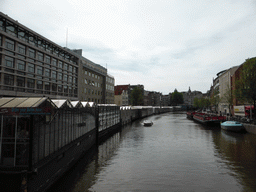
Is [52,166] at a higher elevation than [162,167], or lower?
higher

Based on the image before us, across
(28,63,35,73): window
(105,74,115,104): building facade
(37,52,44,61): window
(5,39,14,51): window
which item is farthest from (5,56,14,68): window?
(105,74,115,104): building facade

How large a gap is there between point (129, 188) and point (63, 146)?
622cm

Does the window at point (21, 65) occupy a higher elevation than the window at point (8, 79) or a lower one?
higher

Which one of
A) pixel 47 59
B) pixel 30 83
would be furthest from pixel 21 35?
pixel 30 83

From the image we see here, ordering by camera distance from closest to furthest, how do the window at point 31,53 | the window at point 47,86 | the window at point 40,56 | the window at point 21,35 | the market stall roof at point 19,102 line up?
the market stall roof at point 19,102
the window at point 21,35
the window at point 31,53
the window at point 40,56
the window at point 47,86

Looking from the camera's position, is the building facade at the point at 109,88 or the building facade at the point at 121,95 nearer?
the building facade at the point at 109,88

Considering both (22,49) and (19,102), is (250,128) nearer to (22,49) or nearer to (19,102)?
(19,102)

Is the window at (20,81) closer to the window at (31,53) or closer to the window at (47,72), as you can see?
the window at (31,53)

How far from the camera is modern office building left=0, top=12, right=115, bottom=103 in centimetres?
4044

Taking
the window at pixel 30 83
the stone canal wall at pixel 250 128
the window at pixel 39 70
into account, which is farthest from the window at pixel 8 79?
the stone canal wall at pixel 250 128

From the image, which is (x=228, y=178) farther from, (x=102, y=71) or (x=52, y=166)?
→ (x=102, y=71)

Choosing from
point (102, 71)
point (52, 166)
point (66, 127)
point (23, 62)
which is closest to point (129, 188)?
point (52, 166)

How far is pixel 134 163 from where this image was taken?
19078 millimetres

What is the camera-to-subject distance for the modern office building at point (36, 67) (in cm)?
4044
